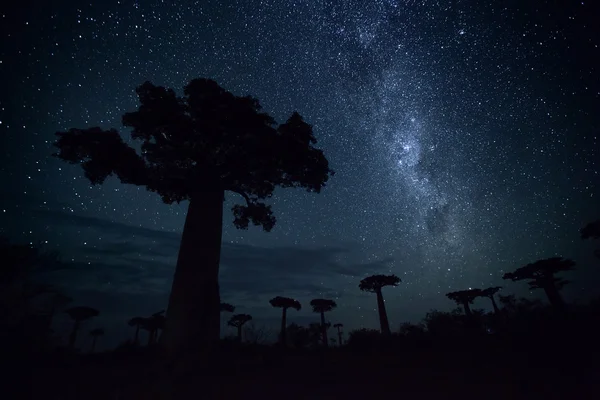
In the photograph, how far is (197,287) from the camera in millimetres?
9703

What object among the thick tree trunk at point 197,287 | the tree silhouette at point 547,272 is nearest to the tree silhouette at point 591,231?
the tree silhouette at point 547,272

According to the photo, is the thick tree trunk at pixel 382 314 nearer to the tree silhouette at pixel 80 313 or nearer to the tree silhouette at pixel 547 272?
the tree silhouette at pixel 547 272

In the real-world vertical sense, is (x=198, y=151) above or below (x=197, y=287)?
above

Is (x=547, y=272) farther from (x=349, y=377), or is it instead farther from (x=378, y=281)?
(x=349, y=377)

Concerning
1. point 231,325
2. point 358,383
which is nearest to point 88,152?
point 358,383

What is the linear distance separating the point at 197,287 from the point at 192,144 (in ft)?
18.5

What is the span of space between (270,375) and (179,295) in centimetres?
401

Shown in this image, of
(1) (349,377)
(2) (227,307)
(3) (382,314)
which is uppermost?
(2) (227,307)

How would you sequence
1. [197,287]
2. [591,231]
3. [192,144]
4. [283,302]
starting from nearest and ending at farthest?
[197,287] < [192,144] < [591,231] < [283,302]

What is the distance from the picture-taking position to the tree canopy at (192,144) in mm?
11383

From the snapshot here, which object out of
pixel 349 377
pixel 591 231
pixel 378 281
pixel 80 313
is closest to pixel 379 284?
pixel 378 281

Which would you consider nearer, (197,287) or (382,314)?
(197,287)

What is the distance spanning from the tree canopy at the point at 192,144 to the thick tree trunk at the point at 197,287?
1212 millimetres

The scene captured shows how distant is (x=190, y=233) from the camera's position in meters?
10.5
